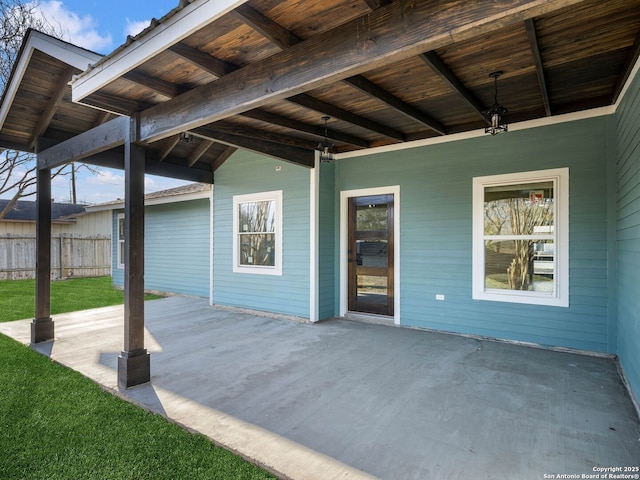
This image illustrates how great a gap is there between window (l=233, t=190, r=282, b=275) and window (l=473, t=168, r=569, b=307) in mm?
3268

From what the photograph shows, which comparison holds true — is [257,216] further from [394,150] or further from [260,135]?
[394,150]

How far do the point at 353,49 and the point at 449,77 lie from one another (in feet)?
4.81

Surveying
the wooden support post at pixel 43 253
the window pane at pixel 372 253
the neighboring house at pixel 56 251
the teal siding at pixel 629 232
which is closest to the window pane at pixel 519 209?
the teal siding at pixel 629 232

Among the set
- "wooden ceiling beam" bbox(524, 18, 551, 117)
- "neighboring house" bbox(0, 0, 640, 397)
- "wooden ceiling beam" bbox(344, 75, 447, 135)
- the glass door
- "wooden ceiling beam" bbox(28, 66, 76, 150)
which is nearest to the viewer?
"neighboring house" bbox(0, 0, 640, 397)

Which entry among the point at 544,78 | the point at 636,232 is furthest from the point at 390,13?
the point at 636,232

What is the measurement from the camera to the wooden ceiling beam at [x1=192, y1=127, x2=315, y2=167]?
4246mm

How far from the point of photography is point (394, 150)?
5.43 meters

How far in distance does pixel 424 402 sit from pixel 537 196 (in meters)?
3.06

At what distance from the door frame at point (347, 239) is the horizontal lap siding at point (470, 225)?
0.09 meters

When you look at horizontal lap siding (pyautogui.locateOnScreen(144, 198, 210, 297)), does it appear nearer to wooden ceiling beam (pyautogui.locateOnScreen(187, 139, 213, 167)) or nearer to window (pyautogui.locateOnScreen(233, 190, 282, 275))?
window (pyautogui.locateOnScreen(233, 190, 282, 275))

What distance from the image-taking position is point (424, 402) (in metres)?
2.88

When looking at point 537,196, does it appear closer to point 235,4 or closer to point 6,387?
point 235,4

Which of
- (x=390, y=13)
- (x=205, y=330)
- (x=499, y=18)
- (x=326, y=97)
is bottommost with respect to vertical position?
(x=205, y=330)

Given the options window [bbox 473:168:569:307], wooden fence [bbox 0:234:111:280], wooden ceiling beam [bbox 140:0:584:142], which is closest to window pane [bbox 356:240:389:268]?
window [bbox 473:168:569:307]
